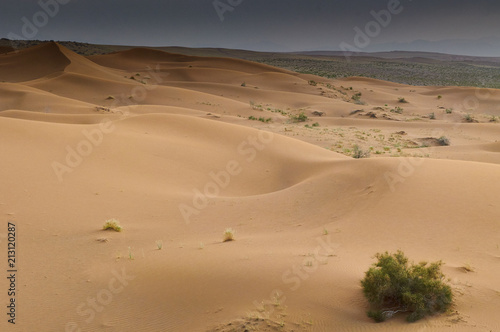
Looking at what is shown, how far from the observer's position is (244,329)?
4898mm

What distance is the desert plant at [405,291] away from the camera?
495 centimetres

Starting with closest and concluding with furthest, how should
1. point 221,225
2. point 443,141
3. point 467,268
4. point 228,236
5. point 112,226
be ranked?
point 467,268 < point 228,236 < point 112,226 < point 221,225 < point 443,141

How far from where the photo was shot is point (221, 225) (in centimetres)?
938

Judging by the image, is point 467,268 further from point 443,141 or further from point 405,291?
point 443,141

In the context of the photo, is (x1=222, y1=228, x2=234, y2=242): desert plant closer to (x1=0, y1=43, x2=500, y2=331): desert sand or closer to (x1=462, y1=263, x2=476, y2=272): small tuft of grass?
(x1=0, y1=43, x2=500, y2=331): desert sand

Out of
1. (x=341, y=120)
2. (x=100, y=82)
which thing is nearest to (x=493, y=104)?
(x=341, y=120)

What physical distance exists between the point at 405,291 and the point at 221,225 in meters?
4.99

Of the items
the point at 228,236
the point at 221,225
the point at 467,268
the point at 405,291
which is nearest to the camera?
the point at 405,291

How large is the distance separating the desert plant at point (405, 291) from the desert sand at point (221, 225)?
0.53ft

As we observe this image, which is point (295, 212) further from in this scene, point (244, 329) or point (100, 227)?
point (244, 329)

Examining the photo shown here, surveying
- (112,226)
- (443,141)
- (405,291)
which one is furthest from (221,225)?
(443,141)

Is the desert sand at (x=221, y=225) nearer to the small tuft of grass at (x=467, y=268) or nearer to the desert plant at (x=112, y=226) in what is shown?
the small tuft of grass at (x=467, y=268)

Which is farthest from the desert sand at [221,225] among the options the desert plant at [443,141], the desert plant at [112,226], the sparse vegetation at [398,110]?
the sparse vegetation at [398,110]

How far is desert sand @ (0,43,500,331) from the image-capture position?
18.1 feet
